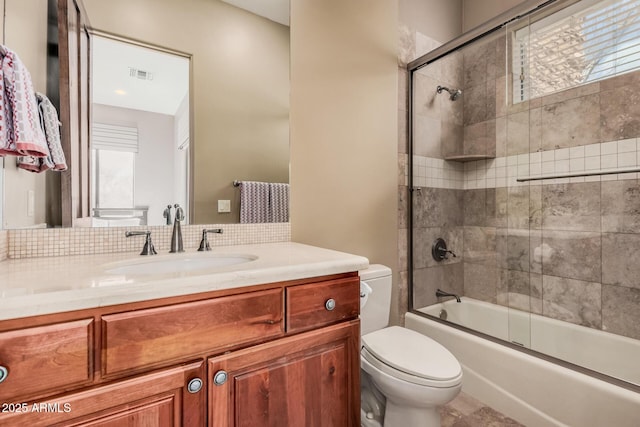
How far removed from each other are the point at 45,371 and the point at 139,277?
24 cm

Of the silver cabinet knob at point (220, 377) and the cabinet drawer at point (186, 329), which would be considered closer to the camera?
the cabinet drawer at point (186, 329)

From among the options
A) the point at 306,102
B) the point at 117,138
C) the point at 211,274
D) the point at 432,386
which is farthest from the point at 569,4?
the point at 117,138

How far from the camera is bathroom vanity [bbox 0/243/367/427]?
0.60 metres

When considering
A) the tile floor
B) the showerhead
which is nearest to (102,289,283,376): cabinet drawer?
the tile floor

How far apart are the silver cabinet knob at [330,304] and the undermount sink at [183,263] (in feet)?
1.06

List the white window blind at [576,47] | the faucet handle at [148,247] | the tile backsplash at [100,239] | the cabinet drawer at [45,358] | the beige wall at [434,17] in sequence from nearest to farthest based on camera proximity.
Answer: the cabinet drawer at [45,358]
the tile backsplash at [100,239]
the faucet handle at [148,247]
the white window blind at [576,47]
the beige wall at [434,17]

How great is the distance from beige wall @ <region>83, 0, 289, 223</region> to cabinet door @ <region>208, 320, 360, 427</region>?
29.0 inches

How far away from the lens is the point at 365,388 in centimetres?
150

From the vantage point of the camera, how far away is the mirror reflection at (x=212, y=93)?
109 centimetres

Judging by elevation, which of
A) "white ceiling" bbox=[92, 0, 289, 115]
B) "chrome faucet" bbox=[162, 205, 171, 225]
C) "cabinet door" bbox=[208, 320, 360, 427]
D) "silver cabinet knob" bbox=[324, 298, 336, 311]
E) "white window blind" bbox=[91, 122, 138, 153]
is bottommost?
"cabinet door" bbox=[208, 320, 360, 427]

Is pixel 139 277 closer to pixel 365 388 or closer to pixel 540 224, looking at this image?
pixel 365 388

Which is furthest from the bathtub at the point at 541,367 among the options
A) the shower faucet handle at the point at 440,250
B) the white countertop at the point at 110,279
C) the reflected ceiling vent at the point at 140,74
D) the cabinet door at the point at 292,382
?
the reflected ceiling vent at the point at 140,74

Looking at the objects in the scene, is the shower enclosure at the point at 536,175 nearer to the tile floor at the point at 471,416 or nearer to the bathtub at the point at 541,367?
the bathtub at the point at 541,367

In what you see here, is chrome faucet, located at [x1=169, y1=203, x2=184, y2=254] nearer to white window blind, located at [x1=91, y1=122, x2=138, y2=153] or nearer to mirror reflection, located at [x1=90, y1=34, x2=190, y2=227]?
mirror reflection, located at [x1=90, y1=34, x2=190, y2=227]
